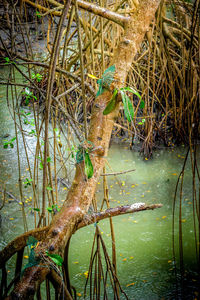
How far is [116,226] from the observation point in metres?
3.13

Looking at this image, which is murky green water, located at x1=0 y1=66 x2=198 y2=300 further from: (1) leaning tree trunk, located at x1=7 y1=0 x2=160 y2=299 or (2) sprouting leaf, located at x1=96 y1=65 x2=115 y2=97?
(2) sprouting leaf, located at x1=96 y1=65 x2=115 y2=97

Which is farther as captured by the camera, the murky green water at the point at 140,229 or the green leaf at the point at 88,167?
the murky green water at the point at 140,229

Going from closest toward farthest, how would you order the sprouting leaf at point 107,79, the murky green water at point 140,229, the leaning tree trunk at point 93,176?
the leaning tree trunk at point 93,176
the sprouting leaf at point 107,79
the murky green water at point 140,229

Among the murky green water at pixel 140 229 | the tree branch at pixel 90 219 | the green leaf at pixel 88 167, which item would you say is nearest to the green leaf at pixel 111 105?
the green leaf at pixel 88 167

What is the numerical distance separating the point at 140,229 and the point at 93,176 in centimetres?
200

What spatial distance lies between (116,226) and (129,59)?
7.05ft

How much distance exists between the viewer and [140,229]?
10.1 feet

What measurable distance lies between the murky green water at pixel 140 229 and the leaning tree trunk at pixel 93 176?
1225 mm

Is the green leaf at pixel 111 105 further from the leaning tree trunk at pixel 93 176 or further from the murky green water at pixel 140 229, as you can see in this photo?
the murky green water at pixel 140 229

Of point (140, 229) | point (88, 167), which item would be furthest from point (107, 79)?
point (140, 229)

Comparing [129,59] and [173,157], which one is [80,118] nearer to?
[173,157]

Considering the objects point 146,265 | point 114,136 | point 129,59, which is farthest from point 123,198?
point 129,59

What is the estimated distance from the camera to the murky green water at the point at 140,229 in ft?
8.01

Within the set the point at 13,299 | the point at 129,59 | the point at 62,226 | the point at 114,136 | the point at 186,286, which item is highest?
the point at 129,59
